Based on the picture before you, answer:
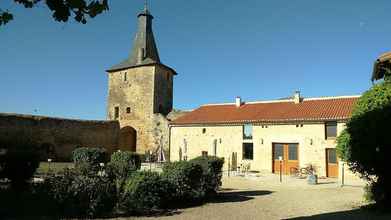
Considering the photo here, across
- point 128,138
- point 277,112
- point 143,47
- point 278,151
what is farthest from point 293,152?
point 143,47

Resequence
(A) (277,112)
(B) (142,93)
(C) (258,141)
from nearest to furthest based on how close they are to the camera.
A: 1. (C) (258,141)
2. (A) (277,112)
3. (B) (142,93)

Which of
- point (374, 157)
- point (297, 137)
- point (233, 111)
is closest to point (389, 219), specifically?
point (374, 157)

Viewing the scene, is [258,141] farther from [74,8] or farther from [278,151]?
[74,8]

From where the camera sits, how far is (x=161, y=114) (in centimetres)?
3331

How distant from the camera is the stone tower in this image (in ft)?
110

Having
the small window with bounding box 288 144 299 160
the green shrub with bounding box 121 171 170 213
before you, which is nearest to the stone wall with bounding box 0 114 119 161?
the small window with bounding box 288 144 299 160

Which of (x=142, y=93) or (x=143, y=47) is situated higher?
(x=143, y=47)

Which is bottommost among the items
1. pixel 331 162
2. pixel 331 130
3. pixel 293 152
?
pixel 331 162

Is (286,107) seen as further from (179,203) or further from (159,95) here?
(179,203)

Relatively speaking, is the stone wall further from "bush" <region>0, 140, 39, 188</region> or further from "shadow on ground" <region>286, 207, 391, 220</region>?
"shadow on ground" <region>286, 207, 391, 220</region>

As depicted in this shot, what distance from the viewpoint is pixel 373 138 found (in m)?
8.95

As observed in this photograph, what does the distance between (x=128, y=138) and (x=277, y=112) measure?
56.2 ft

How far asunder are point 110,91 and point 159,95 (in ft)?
19.0

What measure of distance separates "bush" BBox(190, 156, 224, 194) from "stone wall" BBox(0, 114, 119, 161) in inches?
757
